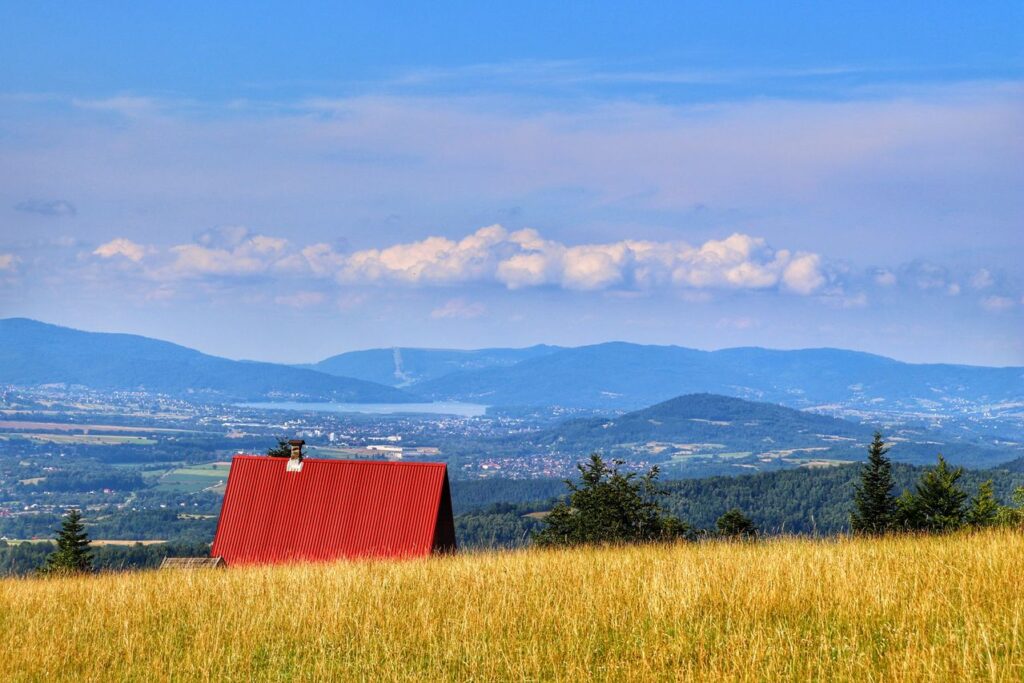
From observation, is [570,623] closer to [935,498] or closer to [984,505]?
[984,505]

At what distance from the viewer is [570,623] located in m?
10.9

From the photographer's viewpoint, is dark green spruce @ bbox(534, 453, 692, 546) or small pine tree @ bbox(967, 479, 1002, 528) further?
dark green spruce @ bbox(534, 453, 692, 546)

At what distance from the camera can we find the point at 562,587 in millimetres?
12977

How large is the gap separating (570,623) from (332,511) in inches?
823

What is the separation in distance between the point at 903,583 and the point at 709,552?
536 centimetres

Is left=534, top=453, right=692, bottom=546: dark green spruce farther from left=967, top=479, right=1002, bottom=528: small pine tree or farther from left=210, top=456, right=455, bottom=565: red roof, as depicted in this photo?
left=210, top=456, right=455, bottom=565: red roof

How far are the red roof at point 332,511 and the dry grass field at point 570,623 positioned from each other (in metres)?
14.8

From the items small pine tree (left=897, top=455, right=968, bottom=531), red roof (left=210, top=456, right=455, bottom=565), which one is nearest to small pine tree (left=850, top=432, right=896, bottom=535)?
small pine tree (left=897, top=455, right=968, bottom=531)

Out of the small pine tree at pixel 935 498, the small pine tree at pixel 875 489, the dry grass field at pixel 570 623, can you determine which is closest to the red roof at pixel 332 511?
the dry grass field at pixel 570 623

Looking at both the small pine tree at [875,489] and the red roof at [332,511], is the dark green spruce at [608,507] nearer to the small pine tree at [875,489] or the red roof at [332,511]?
the small pine tree at [875,489]

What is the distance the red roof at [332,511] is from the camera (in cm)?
2988

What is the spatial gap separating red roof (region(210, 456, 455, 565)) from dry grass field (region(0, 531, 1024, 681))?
1477cm

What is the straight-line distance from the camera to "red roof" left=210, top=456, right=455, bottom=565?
29875 millimetres

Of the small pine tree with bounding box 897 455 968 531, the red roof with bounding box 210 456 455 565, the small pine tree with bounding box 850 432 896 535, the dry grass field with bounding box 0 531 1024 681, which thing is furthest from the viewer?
the small pine tree with bounding box 850 432 896 535
